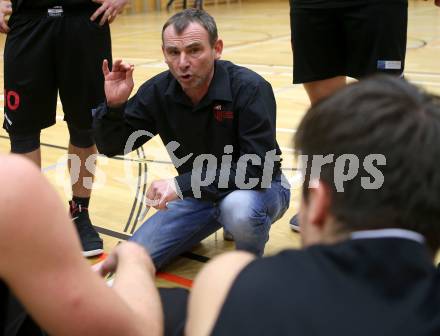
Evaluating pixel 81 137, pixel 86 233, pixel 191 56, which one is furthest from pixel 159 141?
pixel 191 56

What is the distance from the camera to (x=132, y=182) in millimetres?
3660

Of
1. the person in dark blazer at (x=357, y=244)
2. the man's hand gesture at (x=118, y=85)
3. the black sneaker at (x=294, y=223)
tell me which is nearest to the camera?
the person in dark blazer at (x=357, y=244)

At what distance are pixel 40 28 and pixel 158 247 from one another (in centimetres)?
109

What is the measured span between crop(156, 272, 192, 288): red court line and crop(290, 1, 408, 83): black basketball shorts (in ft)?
3.66

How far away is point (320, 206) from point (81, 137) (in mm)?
2101

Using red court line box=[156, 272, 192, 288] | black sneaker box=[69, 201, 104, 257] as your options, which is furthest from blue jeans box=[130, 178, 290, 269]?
black sneaker box=[69, 201, 104, 257]

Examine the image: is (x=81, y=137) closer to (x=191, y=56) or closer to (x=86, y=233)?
(x=86, y=233)

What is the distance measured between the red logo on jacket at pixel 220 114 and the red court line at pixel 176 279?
68cm

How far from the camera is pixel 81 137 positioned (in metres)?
2.87

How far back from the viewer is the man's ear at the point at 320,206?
0.94 meters

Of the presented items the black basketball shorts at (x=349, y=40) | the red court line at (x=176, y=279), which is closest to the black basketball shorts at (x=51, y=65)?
the red court line at (x=176, y=279)

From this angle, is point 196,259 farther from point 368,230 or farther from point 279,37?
point 279,37

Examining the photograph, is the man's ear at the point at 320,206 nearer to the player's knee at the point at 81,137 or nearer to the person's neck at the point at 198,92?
the person's neck at the point at 198,92

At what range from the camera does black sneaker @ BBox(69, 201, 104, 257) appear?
2752 millimetres
